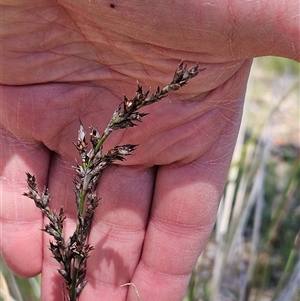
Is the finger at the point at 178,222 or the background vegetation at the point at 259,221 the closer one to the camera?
the finger at the point at 178,222

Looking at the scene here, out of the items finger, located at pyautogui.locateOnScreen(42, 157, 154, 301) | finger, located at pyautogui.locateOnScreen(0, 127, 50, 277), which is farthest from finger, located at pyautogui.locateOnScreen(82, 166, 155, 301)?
finger, located at pyautogui.locateOnScreen(0, 127, 50, 277)

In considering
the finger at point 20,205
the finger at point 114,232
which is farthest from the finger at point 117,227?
the finger at point 20,205

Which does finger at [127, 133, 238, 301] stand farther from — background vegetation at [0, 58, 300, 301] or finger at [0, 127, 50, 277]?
finger at [0, 127, 50, 277]

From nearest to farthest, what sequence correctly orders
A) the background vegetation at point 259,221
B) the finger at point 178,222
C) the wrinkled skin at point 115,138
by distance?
the wrinkled skin at point 115,138, the finger at point 178,222, the background vegetation at point 259,221

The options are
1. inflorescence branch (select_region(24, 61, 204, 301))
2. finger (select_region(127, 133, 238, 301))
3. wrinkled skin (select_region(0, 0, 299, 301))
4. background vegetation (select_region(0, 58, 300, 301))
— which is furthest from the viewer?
background vegetation (select_region(0, 58, 300, 301))

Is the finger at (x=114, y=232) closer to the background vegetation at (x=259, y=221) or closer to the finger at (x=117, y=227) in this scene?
the finger at (x=117, y=227)

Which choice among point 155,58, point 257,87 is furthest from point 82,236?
point 257,87

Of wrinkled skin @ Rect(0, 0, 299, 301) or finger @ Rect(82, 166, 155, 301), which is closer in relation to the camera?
wrinkled skin @ Rect(0, 0, 299, 301)
